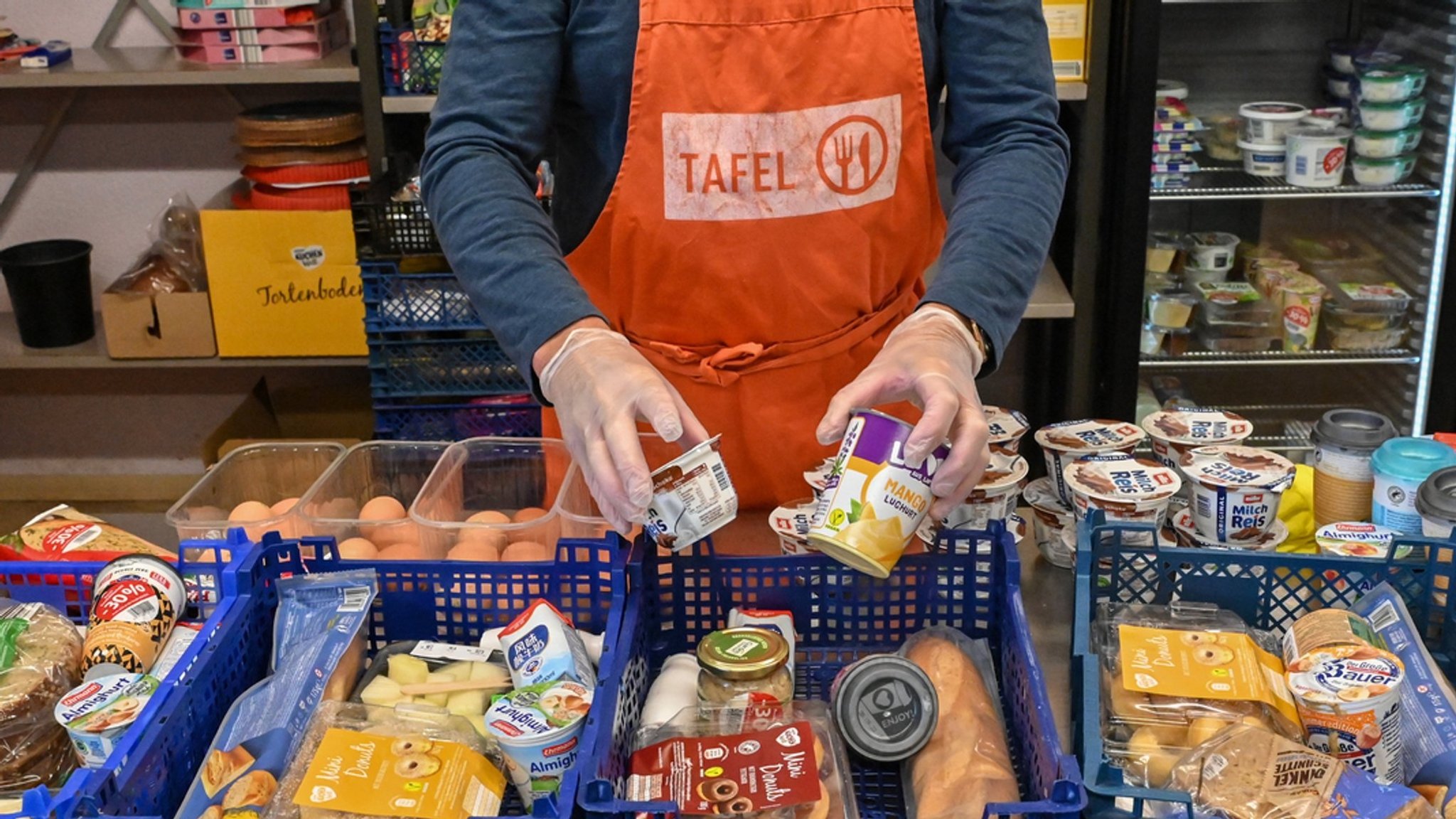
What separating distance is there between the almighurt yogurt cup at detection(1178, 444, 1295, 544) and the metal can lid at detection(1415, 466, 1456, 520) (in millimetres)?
133

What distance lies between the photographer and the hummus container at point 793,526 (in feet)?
4.92

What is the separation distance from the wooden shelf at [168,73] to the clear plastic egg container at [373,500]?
1.59 meters

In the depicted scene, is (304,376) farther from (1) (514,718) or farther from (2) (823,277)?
(1) (514,718)

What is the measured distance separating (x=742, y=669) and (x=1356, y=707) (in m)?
0.52

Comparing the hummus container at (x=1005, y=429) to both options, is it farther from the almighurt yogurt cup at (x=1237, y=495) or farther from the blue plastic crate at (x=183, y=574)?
the blue plastic crate at (x=183, y=574)

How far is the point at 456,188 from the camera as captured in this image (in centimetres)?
145

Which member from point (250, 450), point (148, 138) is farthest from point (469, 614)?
point (148, 138)

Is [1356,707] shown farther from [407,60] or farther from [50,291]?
[50,291]

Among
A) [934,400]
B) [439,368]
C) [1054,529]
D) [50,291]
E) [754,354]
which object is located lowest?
[439,368]

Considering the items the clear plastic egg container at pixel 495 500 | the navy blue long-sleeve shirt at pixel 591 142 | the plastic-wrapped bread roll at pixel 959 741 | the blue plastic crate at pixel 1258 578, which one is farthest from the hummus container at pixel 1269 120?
the plastic-wrapped bread roll at pixel 959 741

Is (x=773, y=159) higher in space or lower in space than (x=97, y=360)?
higher

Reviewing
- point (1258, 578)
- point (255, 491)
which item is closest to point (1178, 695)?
point (1258, 578)

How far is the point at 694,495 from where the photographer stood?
3.84 feet

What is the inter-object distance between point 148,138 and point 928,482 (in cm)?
323
